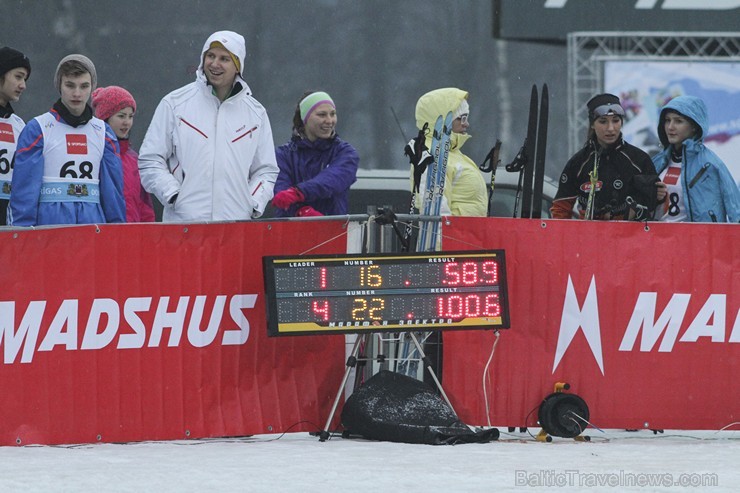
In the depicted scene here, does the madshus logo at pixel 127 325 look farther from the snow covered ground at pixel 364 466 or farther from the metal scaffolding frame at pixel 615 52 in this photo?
the metal scaffolding frame at pixel 615 52

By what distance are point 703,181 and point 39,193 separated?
4042 millimetres

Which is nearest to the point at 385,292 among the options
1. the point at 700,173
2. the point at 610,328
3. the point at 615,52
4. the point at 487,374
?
the point at 487,374

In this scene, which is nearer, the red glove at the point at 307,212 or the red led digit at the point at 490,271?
the red led digit at the point at 490,271

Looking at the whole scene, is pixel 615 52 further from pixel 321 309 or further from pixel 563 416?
pixel 321 309

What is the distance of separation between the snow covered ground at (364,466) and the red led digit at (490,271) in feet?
2.92

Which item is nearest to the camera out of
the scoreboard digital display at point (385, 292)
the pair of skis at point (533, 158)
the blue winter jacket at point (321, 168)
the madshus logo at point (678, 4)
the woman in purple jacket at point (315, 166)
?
the scoreboard digital display at point (385, 292)

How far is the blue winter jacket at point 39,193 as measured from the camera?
8133 mm

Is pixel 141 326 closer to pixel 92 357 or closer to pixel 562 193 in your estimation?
pixel 92 357

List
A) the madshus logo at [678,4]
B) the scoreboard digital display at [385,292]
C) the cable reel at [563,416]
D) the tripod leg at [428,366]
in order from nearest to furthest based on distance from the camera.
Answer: the scoreboard digital display at [385,292], the tripod leg at [428,366], the cable reel at [563,416], the madshus logo at [678,4]

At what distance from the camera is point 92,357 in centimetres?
789

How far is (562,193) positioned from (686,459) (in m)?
2.51

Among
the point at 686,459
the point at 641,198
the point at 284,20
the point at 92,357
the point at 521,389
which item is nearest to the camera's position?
the point at 686,459

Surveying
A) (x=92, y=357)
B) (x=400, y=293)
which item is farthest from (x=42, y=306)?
(x=400, y=293)

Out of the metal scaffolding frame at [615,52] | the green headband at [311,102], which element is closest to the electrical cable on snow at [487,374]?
the green headband at [311,102]
